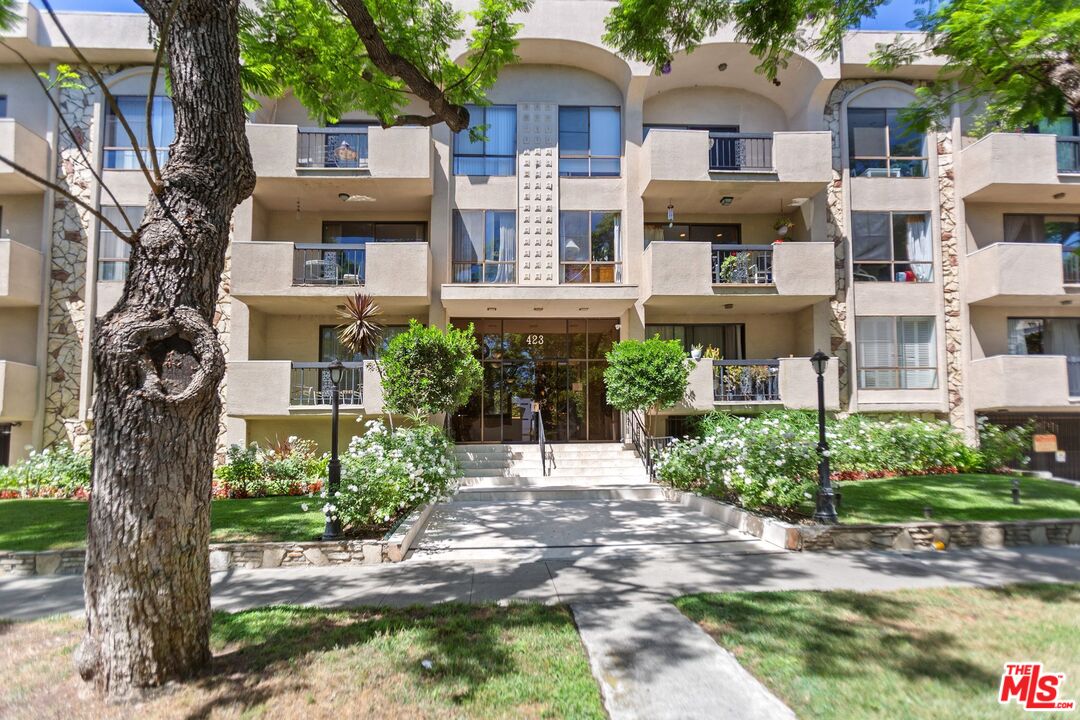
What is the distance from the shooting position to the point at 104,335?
11.0ft

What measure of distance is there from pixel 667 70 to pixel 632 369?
8822 mm

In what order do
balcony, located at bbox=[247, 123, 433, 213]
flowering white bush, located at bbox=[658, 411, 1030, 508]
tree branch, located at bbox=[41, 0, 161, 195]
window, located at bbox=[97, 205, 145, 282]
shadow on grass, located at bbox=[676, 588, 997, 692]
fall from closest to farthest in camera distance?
tree branch, located at bbox=[41, 0, 161, 195]
shadow on grass, located at bbox=[676, 588, 997, 692]
flowering white bush, located at bbox=[658, 411, 1030, 508]
balcony, located at bbox=[247, 123, 433, 213]
window, located at bbox=[97, 205, 145, 282]

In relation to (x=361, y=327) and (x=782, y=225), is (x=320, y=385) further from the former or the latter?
(x=782, y=225)

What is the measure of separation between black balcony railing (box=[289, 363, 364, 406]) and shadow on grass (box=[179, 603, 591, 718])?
8718 mm

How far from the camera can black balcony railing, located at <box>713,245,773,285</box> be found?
13820mm

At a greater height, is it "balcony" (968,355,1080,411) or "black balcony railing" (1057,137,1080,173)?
"black balcony railing" (1057,137,1080,173)

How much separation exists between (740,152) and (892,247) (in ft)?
17.3

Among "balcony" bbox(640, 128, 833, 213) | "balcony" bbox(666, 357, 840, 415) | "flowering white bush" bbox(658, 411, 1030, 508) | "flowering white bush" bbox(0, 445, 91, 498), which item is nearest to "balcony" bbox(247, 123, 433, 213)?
"balcony" bbox(640, 128, 833, 213)

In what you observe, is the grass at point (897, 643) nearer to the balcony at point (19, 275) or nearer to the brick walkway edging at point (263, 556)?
the brick walkway edging at point (263, 556)

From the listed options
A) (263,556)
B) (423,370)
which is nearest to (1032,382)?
(423,370)

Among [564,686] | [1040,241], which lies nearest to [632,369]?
[564,686]

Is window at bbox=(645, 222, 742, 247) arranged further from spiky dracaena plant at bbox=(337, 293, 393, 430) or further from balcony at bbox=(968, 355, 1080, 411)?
spiky dracaena plant at bbox=(337, 293, 393, 430)

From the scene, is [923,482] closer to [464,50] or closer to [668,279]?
[668,279]

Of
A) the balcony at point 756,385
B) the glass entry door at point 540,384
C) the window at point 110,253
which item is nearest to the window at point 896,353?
the balcony at point 756,385
